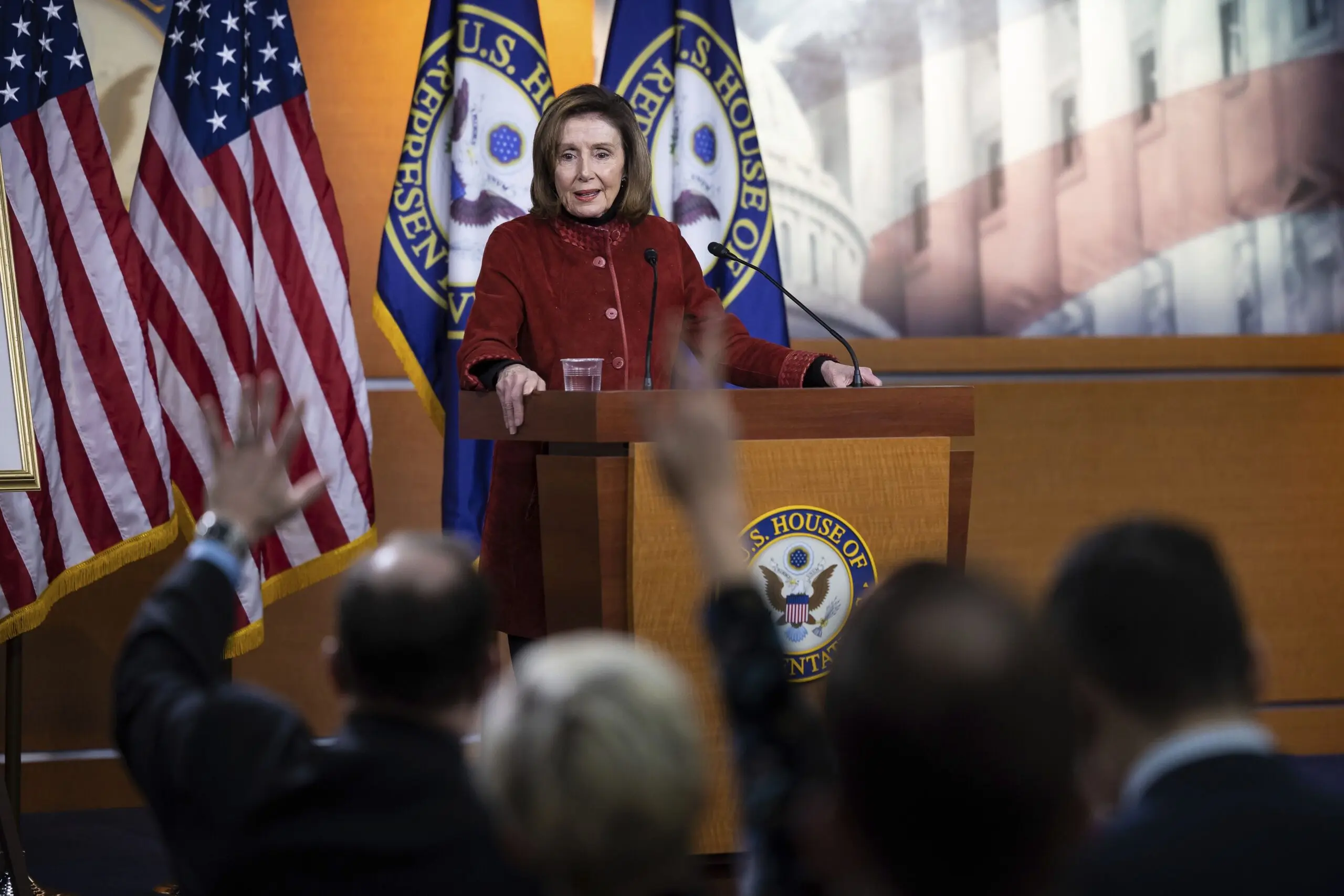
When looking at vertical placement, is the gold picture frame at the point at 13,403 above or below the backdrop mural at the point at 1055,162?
below

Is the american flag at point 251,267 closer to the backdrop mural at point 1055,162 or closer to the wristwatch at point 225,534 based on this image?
the backdrop mural at point 1055,162

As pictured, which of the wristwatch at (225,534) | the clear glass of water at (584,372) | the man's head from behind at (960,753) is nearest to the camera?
the man's head from behind at (960,753)

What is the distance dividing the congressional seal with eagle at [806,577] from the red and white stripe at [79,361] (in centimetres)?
190

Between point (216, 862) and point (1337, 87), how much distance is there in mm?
4780

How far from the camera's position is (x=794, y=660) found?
203 centimetres

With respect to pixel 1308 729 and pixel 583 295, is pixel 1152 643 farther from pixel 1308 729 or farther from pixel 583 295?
pixel 1308 729

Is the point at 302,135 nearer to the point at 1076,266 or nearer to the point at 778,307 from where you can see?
the point at 778,307

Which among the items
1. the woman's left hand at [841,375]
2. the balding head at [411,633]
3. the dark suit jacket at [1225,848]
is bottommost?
the dark suit jacket at [1225,848]

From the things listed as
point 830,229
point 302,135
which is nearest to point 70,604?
point 302,135

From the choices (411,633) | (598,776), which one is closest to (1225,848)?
(598,776)

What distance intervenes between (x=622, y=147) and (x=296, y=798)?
1885 mm

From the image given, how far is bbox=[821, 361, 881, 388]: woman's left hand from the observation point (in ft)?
7.86

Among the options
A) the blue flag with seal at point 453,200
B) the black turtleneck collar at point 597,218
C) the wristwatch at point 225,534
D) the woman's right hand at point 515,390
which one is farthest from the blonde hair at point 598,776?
the blue flag with seal at point 453,200

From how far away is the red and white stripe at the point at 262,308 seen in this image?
3.39 metres
